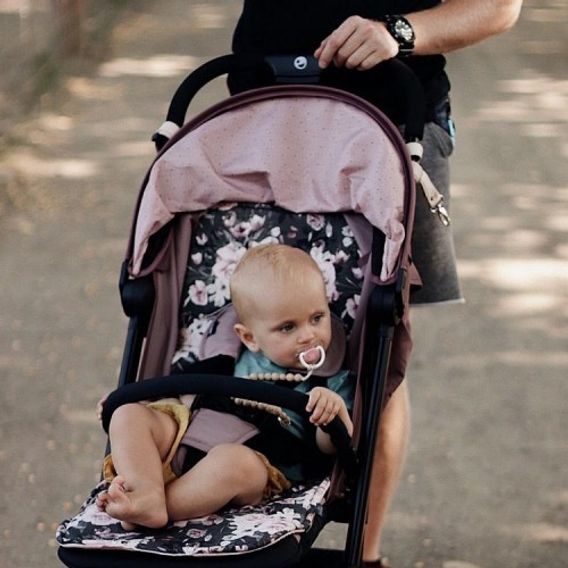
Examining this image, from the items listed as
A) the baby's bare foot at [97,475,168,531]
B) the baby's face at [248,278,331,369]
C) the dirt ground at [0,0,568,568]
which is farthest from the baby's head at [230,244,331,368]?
the dirt ground at [0,0,568,568]

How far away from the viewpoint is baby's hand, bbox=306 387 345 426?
105 inches

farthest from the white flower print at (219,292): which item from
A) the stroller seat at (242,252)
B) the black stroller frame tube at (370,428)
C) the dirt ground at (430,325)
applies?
the dirt ground at (430,325)

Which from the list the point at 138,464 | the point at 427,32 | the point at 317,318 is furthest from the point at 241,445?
the point at 427,32

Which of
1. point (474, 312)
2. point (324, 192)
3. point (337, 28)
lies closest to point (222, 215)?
point (324, 192)

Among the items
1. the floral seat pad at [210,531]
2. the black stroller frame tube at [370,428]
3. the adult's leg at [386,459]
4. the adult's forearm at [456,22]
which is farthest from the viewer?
the adult's leg at [386,459]

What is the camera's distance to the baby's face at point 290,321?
2.87 meters

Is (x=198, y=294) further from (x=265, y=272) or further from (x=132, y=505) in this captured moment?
(x=132, y=505)

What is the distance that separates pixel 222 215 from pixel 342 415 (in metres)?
0.72

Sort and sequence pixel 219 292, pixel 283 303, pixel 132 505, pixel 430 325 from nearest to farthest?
pixel 132 505 → pixel 283 303 → pixel 219 292 → pixel 430 325

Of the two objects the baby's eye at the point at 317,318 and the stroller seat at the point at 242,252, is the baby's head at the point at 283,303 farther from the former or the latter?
the stroller seat at the point at 242,252

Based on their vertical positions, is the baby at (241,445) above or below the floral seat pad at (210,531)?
above

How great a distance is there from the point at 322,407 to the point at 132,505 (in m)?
0.42

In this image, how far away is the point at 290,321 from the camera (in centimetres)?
288

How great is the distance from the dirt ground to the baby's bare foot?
1.53 m
